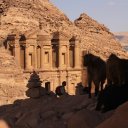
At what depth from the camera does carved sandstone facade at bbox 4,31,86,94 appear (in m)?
53.8

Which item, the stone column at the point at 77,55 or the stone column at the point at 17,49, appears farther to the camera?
the stone column at the point at 77,55

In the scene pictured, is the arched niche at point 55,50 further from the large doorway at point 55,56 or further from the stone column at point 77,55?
the stone column at point 77,55

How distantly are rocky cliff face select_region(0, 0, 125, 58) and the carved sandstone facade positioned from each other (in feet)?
5.47

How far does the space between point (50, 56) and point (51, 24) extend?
10.5 metres

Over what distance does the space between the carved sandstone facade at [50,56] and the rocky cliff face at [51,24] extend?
1.67 metres

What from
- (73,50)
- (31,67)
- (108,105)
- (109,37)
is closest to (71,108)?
(108,105)

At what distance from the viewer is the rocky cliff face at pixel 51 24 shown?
61.9 metres

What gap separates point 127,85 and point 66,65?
42904mm

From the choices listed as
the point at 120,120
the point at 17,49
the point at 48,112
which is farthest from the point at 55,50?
the point at 120,120

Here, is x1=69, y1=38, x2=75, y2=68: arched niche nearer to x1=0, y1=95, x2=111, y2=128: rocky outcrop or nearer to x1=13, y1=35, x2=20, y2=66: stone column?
x1=13, y1=35, x2=20, y2=66: stone column

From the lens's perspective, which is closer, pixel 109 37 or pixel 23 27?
pixel 23 27

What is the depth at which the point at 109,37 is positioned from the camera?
7425 cm

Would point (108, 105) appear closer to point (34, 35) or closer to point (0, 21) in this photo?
point (34, 35)

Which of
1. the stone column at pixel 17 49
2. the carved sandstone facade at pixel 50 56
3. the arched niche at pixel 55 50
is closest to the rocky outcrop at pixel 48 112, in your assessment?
the carved sandstone facade at pixel 50 56
